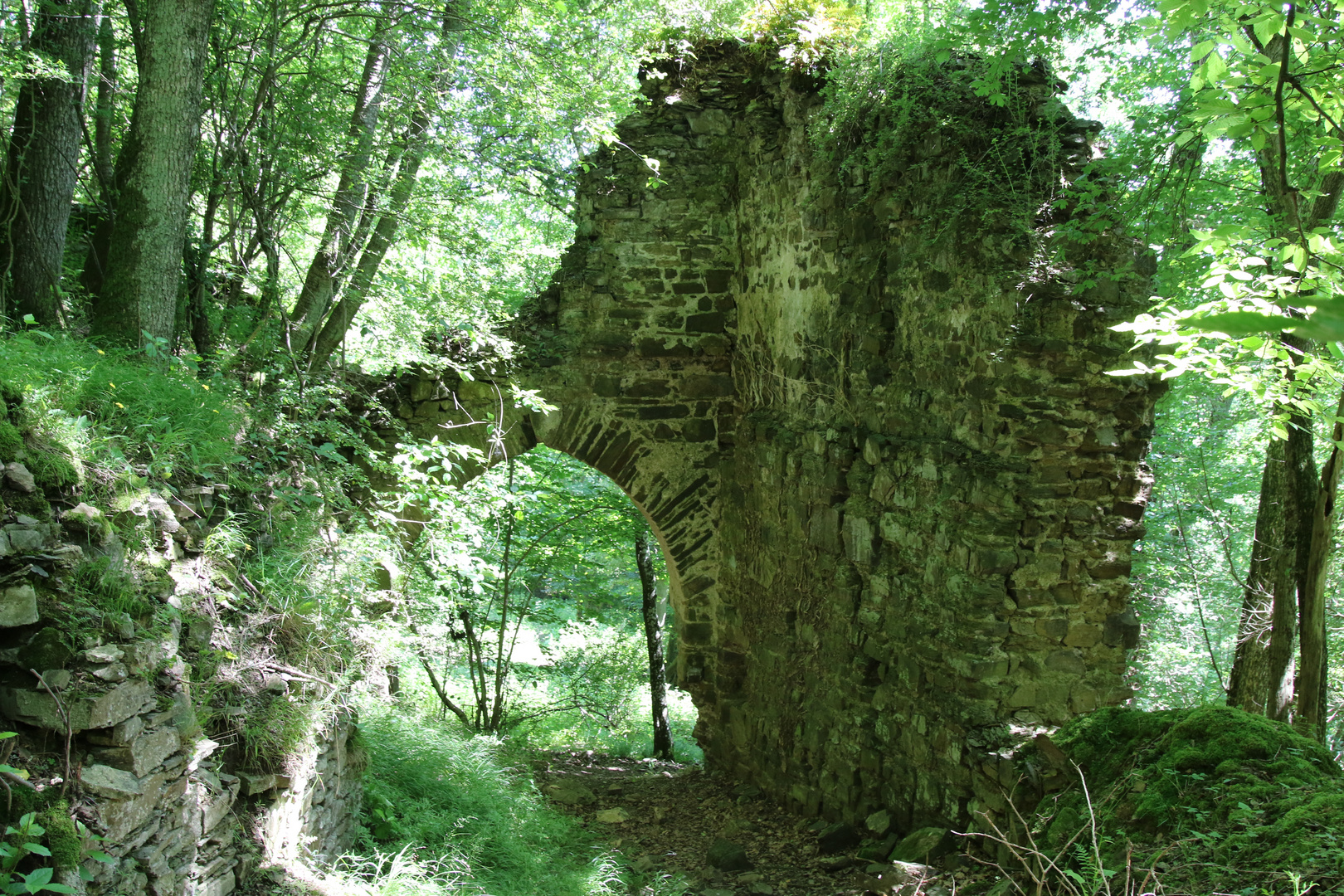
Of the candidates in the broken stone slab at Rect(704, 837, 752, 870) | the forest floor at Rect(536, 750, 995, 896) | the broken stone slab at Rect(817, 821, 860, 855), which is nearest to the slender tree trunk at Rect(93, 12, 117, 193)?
the forest floor at Rect(536, 750, 995, 896)

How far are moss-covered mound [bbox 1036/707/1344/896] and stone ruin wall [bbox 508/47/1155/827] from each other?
0.82 m

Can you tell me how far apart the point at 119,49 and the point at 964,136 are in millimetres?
5567

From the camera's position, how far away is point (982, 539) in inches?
173

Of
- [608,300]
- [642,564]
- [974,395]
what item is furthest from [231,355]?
[642,564]

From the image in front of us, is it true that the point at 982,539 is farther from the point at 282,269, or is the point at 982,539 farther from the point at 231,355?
the point at 282,269

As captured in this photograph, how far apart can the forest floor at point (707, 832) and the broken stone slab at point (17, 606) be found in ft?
10.7

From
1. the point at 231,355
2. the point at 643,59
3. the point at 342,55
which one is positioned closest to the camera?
the point at 231,355

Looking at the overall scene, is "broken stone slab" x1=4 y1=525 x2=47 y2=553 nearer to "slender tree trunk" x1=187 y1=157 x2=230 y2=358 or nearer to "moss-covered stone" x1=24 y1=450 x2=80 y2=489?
"moss-covered stone" x1=24 y1=450 x2=80 y2=489

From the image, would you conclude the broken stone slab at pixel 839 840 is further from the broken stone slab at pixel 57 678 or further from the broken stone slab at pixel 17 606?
the broken stone slab at pixel 17 606

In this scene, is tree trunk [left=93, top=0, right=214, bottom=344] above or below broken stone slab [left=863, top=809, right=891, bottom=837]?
above

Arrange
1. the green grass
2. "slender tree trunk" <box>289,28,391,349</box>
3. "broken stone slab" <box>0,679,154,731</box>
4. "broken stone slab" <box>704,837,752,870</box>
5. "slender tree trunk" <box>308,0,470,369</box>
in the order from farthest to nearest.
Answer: "slender tree trunk" <box>308,0,470,369</box>
"slender tree trunk" <box>289,28,391,349</box>
"broken stone slab" <box>704,837,752,870</box>
the green grass
"broken stone slab" <box>0,679,154,731</box>

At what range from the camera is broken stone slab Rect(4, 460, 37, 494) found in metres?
2.82

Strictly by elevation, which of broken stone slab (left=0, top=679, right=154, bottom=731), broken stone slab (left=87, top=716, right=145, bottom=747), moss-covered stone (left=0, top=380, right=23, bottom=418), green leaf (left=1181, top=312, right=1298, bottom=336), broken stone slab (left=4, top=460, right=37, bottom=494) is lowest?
broken stone slab (left=87, top=716, right=145, bottom=747)

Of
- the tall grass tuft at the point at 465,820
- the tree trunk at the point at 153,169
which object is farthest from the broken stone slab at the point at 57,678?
the tree trunk at the point at 153,169
